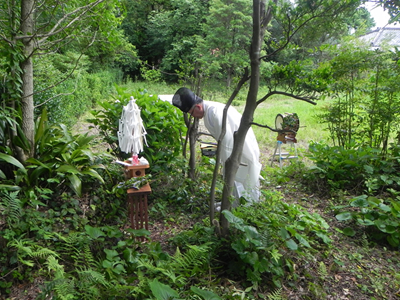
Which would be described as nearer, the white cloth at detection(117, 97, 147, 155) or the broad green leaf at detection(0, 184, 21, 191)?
the broad green leaf at detection(0, 184, 21, 191)

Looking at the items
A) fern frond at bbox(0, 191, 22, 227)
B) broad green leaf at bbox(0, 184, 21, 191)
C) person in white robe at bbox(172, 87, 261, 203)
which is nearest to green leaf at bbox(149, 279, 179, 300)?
fern frond at bbox(0, 191, 22, 227)

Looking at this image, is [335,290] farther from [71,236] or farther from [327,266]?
[71,236]

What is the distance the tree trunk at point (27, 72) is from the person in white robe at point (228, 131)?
154 cm

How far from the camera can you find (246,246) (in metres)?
2.27

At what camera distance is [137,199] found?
290 cm

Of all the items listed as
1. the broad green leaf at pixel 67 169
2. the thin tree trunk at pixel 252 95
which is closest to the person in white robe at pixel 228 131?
the thin tree trunk at pixel 252 95

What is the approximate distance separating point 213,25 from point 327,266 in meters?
16.3

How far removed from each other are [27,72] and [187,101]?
1699mm

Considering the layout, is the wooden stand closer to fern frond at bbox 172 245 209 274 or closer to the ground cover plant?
the ground cover plant

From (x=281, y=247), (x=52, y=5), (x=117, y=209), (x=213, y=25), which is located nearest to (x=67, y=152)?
(x=117, y=209)

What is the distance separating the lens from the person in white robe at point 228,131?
3523 millimetres

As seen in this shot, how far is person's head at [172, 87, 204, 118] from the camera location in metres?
3.48

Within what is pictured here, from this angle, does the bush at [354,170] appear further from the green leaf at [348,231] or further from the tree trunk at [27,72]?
the tree trunk at [27,72]

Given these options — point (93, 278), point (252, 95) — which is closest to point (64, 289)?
point (93, 278)
